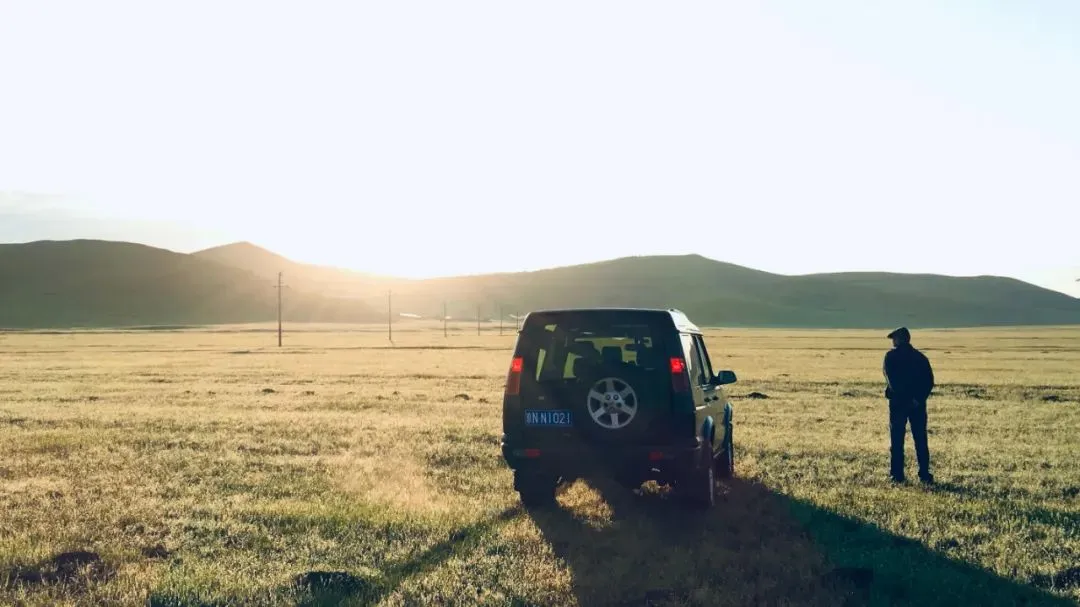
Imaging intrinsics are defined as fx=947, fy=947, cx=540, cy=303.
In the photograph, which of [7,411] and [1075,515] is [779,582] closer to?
[1075,515]

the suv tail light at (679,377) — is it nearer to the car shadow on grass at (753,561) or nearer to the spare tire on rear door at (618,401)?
the spare tire on rear door at (618,401)

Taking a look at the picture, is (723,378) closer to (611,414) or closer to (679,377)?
(679,377)

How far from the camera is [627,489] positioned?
1199 centimetres

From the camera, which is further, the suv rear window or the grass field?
the suv rear window

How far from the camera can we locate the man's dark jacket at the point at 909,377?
13.1 meters

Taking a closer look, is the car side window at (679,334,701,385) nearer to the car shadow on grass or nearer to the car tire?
the car shadow on grass

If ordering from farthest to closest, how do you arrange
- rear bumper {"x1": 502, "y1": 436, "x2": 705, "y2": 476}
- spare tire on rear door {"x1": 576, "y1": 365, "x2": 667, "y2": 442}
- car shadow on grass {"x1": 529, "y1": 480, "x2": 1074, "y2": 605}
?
spare tire on rear door {"x1": 576, "y1": 365, "x2": 667, "y2": 442} < rear bumper {"x1": 502, "y1": 436, "x2": 705, "y2": 476} < car shadow on grass {"x1": 529, "y1": 480, "x2": 1074, "y2": 605}

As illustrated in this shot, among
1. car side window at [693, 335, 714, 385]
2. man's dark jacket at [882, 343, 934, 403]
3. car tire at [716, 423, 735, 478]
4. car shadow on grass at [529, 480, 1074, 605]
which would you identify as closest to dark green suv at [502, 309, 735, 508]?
car shadow on grass at [529, 480, 1074, 605]

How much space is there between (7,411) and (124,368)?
24.5m

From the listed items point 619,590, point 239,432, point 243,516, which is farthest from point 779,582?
point 239,432

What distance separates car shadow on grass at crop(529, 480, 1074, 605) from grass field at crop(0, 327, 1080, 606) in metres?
0.03

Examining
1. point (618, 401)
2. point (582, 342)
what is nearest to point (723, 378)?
point (582, 342)

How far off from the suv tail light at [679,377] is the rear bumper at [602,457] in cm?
55

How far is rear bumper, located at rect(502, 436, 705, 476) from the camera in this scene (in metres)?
9.53
